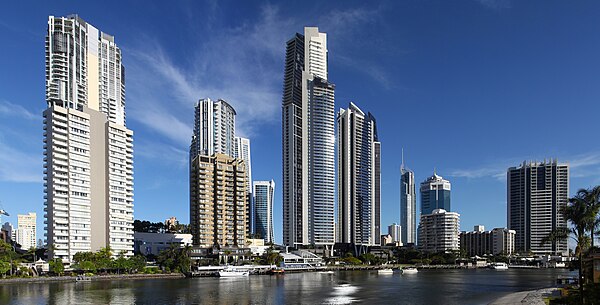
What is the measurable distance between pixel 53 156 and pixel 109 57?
60.8 metres

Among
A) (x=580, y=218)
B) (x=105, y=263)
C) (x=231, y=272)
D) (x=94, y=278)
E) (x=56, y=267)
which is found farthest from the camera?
(x=231, y=272)

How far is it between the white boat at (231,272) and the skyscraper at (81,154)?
113 feet

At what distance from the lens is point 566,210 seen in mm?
49969

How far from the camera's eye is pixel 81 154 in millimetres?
155250

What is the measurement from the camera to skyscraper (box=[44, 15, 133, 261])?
5842 inches

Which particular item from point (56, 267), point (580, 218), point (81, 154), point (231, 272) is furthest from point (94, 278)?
point (580, 218)

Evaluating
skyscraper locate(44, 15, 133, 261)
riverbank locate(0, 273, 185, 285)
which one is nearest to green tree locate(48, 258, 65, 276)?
riverbank locate(0, 273, 185, 285)

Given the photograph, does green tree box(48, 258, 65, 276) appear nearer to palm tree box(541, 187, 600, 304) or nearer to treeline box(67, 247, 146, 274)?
treeline box(67, 247, 146, 274)

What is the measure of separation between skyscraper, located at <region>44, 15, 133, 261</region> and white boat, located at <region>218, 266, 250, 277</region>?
34376 millimetres

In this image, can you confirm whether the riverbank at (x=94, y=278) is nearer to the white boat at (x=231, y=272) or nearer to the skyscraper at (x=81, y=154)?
the white boat at (x=231, y=272)

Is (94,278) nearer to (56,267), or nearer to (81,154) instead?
(56,267)

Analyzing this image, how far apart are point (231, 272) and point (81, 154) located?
210 feet

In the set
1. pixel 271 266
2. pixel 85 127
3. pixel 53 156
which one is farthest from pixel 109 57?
pixel 271 266

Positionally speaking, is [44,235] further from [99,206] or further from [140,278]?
[140,278]
